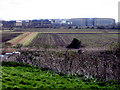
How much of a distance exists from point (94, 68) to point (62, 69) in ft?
5.80

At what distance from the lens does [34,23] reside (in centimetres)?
8638

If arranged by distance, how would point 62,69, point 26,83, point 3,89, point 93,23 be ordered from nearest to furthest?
point 3,89, point 26,83, point 62,69, point 93,23

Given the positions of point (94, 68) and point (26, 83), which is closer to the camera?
point (26, 83)

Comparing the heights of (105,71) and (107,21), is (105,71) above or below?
below

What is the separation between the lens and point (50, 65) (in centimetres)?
911

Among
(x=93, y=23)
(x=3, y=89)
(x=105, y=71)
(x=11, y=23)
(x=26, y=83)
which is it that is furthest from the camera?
(x=93, y=23)

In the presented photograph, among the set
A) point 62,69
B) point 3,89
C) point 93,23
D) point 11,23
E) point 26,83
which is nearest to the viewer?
point 3,89

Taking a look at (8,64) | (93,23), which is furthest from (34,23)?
(8,64)

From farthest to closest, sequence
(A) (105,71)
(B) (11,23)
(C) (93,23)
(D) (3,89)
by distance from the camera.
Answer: (C) (93,23) → (B) (11,23) → (A) (105,71) → (D) (3,89)

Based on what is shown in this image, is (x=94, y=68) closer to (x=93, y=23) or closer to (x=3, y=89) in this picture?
(x=3, y=89)

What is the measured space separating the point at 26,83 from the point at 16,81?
14.4 inches

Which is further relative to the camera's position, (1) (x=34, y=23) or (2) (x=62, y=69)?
(1) (x=34, y=23)

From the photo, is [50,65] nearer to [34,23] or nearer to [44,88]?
[44,88]

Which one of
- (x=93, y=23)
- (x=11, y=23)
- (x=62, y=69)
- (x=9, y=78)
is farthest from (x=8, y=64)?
(x=93, y=23)
